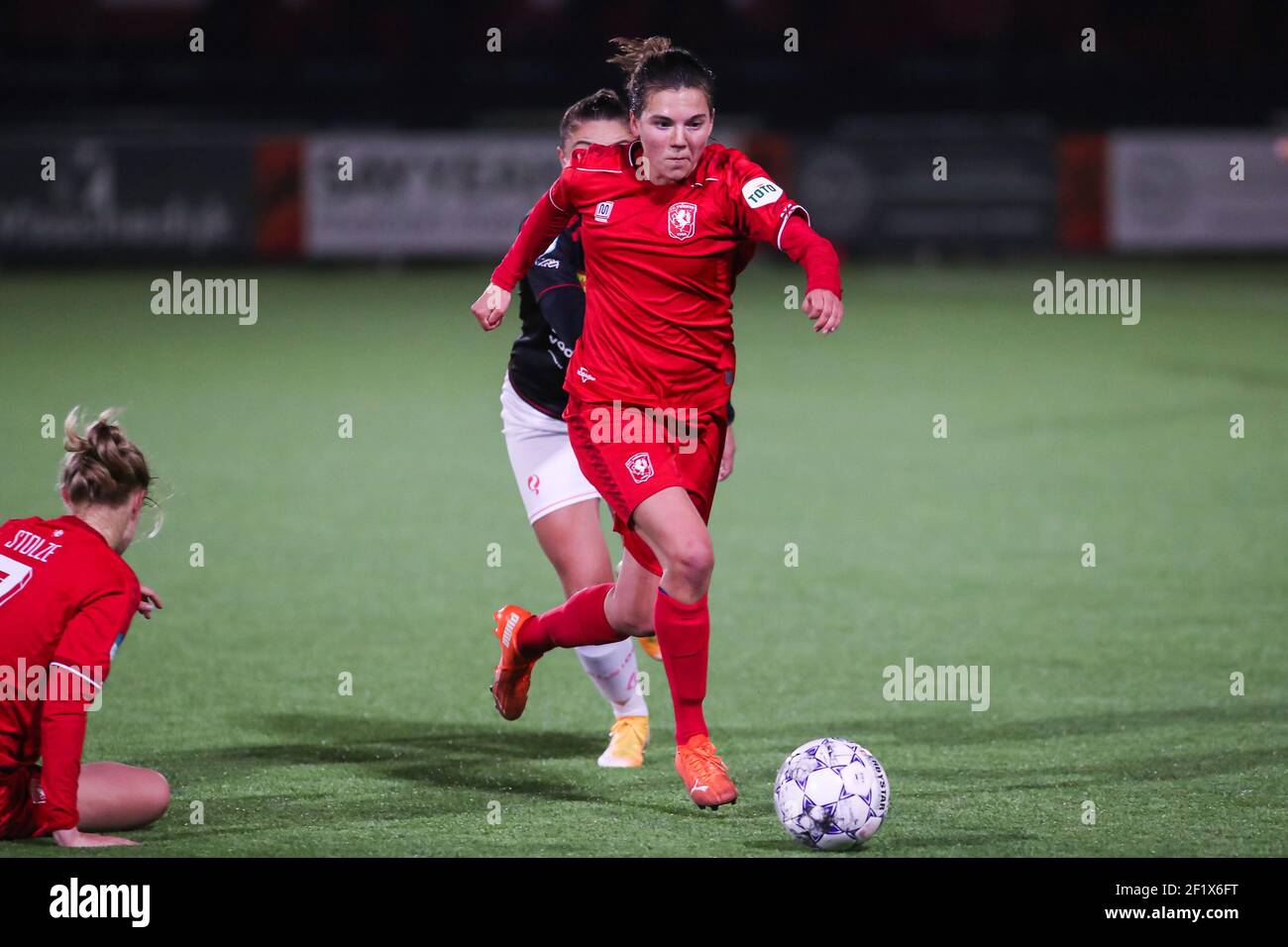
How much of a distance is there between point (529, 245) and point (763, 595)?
305 cm

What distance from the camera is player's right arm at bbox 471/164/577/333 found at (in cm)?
493

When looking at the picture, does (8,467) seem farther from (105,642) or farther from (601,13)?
(601,13)

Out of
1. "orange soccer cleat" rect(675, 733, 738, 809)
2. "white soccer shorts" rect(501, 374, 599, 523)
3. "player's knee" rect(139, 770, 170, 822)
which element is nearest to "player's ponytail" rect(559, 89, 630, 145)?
"white soccer shorts" rect(501, 374, 599, 523)

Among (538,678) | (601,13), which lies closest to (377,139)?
(601,13)

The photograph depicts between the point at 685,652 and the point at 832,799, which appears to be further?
the point at 685,652

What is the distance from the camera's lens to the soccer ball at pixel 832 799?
4355 millimetres

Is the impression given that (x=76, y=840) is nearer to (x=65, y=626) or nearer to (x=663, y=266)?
(x=65, y=626)

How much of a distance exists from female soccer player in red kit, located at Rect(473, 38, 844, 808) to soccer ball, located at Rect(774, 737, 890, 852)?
21 centimetres

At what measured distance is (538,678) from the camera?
6.57 metres

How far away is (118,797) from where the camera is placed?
446cm

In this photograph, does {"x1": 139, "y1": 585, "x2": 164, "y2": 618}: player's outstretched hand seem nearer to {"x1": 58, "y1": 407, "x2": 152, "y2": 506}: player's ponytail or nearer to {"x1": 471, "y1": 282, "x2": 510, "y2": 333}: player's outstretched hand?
{"x1": 58, "y1": 407, "x2": 152, "y2": 506}: player's ponytail
